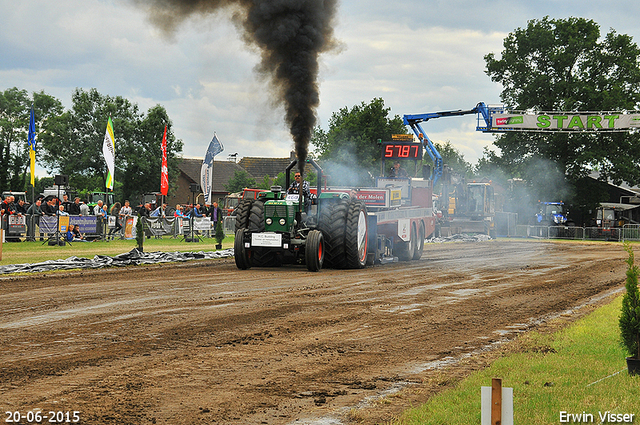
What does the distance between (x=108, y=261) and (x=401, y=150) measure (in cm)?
1039

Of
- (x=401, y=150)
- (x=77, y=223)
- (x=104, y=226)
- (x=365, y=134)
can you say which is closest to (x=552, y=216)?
(x=365, y=134)

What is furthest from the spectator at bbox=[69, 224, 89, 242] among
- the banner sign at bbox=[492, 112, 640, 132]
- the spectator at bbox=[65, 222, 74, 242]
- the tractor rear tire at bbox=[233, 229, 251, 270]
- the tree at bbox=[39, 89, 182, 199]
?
the tree at bbox=[39, 89, 182, 199]

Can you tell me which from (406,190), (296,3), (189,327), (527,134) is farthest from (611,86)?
(189,327)

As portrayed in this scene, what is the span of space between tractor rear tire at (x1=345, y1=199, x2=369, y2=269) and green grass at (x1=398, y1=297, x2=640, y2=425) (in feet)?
25.8

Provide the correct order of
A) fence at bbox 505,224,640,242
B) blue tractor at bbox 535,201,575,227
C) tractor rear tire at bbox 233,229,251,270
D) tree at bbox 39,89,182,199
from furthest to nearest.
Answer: tree at bbox 39,89,182,199 → blue tractor at bbox 535,201,575,227 → fence at bbox 505,224,640,242 → tractor rear tire at bbox 233,229,251,270

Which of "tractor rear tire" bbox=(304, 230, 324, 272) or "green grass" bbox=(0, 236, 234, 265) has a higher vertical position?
"tractor rear tire" bbox=(304, 230, 324, 272)

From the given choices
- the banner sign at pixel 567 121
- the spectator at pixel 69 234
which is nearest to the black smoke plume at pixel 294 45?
the spectator at pixel 69 234

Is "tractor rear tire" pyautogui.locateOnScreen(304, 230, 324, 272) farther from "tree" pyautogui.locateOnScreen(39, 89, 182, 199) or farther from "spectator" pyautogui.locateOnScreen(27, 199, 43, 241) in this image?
"tree" pyautogui.locateOnScreen(39, 89, 182, 199)

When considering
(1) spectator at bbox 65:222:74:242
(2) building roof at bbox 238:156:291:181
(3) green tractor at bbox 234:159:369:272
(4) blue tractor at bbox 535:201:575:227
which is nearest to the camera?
(3) green tractor at bbox 234:159:369:272

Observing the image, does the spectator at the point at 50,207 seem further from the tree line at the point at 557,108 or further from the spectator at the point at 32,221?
the tree line at the point at 557,108

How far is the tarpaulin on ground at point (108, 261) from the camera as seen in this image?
569 inches

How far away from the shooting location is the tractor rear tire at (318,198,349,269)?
15.5 m

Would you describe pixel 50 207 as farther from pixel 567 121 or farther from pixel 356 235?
pixel 567 121

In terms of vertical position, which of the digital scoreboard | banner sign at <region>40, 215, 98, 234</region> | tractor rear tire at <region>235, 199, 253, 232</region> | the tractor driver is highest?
the digital scoreboard
